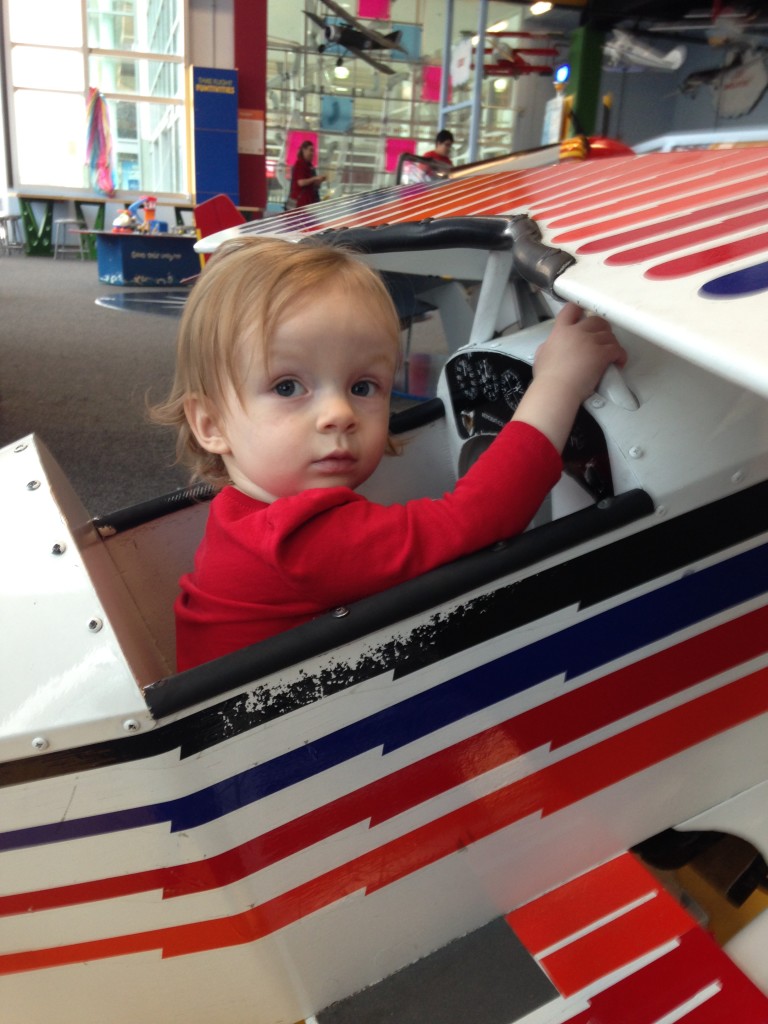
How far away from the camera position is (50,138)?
10.8m

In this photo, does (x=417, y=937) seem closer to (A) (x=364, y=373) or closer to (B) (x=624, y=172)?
(A) (x=364, y=373)

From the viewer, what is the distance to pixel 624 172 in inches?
43.8

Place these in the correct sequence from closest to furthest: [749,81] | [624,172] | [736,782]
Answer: [736,782], [624,172], [749,81]

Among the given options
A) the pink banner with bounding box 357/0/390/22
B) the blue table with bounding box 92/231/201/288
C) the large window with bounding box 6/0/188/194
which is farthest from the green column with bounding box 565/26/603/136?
the large window with bounding box 6/0/188/194

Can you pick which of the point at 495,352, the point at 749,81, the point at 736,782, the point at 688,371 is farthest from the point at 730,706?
the point at 749,81

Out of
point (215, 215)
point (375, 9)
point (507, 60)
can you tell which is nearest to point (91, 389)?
point (215, 215)

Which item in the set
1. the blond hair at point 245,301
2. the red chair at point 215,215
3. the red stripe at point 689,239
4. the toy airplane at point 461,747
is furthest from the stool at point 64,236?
the red stripe at point 689,239

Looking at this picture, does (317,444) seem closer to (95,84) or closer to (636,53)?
(636,53)

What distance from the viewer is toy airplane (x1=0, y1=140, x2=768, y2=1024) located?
2.23ft

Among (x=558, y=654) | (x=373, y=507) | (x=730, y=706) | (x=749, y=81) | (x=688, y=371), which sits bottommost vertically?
(x=730, y=706)

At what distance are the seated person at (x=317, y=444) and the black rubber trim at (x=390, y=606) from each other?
0.08ft

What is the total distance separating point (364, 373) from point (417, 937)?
2.00 ft

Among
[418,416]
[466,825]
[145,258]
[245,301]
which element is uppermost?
[245,301]

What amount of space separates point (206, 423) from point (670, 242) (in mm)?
507
